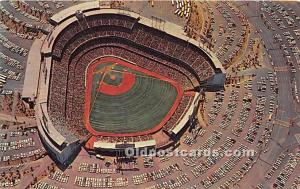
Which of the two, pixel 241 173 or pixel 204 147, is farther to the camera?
pixel 204 147

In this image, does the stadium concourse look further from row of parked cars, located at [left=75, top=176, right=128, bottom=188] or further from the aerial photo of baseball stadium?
row of parked cars, located at [left=75, top=176, right=128, bottom=188]

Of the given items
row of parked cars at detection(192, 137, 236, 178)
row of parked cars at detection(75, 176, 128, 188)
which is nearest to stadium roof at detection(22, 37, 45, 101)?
row of parked cars at detection(75, 176, 128, 188)

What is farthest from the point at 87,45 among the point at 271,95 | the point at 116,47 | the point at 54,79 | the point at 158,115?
the point at 271,95

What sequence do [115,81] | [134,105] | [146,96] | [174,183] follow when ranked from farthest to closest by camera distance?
1. [115,81]
2. [146,96]
3. [134,105]
4. [174,183]

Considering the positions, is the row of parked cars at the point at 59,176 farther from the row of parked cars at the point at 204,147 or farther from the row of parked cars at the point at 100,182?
the row of parked cars at the point at 204,147

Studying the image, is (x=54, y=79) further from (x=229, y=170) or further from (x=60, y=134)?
(x=229, y=170)

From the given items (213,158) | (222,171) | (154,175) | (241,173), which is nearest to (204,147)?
(213,158)

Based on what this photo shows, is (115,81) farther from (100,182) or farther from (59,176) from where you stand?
(59,176)
